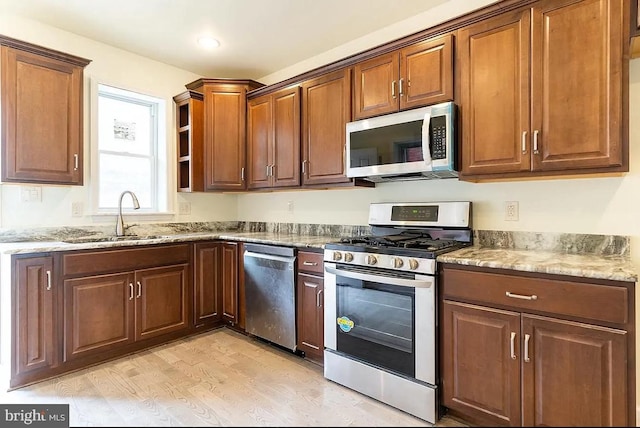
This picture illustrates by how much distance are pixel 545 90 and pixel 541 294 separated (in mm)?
1027

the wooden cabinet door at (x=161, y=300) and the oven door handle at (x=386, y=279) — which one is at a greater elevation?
the oven door handle at (x=386, y=279)

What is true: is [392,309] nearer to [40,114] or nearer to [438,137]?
[438,137]

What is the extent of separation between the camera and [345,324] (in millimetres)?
2254

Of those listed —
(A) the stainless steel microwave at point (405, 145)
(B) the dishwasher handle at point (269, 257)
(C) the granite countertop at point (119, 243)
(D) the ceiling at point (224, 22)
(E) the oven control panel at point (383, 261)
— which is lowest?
(B) the dishwasher handle at point (269, 257)

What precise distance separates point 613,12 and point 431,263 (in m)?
1.43

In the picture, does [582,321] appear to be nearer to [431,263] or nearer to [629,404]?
[629,404]

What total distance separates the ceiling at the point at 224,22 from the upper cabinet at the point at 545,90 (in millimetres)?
796

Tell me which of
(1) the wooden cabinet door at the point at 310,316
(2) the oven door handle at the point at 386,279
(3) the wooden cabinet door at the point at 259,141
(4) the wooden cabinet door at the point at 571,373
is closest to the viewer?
(4) the wooden cabinet door at the point at 571,373

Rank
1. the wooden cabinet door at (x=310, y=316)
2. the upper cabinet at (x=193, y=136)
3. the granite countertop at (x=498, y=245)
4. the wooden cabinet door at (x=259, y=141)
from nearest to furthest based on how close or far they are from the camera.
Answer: the granite countertop at (x=498, y=245) → the wooden cabinet door at (x=310, y=316) → the wooden cabinet door at (x=259, y=141) → the upper cabinet at (x=193, y=136)

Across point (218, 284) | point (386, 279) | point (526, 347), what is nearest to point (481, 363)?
point (526, 347)

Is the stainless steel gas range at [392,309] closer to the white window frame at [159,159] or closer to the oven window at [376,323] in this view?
the oven window at [376,323]

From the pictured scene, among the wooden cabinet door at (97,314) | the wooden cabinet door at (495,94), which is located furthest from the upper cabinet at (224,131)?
the wooden cabinet door at (495,94)

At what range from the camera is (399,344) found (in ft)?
6.58

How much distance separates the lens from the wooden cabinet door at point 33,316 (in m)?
2.18
